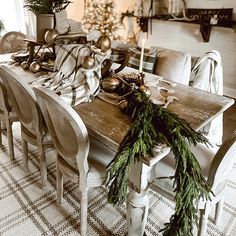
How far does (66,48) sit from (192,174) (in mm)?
1393

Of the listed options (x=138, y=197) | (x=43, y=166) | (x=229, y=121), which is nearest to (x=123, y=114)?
(x=138, y=197)

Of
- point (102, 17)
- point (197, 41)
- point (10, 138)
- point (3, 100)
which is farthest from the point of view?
point (102, 17)

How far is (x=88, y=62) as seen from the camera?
1.78 metres

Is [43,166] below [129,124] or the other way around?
below

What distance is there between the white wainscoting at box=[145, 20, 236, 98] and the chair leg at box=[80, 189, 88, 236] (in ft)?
11.2

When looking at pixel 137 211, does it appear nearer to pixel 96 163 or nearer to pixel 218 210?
pixel 96 163

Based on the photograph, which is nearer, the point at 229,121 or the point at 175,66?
the point at 175,66

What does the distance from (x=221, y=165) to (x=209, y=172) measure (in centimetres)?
8

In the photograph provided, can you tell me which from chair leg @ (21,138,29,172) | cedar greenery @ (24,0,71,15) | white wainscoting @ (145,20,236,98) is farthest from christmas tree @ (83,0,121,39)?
chair leg @ (21,138,29,172)

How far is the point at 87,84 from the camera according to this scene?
1.76 meters

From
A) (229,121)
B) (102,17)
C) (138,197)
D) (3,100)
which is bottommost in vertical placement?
(229,121)

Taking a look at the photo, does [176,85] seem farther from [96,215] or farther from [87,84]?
[96,215]

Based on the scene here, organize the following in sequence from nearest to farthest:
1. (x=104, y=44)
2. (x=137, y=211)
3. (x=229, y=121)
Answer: (x=137, y=211)
(x=104, y=44)
(x=229, y=121)

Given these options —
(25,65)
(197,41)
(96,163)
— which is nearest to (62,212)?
(96,163)
